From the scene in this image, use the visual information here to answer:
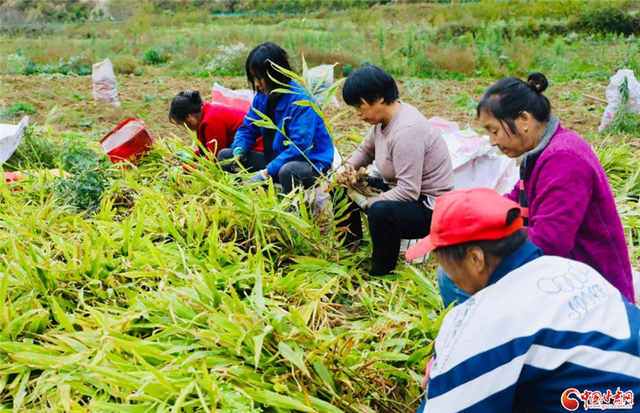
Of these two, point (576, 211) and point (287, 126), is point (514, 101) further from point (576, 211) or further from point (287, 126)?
point (287, 126)

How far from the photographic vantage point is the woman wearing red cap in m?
1.29

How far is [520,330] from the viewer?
4.22 feet

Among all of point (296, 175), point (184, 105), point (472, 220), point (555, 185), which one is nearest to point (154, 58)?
point (184, 105)

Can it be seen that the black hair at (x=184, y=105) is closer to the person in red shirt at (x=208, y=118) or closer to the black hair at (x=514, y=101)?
the person in red shirt at (x=208, y=118)

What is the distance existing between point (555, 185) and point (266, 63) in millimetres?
1850

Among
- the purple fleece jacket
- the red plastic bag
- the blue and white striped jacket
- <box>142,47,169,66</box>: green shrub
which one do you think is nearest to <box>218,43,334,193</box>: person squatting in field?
the red plastic bag

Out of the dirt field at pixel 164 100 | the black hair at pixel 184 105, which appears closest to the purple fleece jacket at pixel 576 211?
the black hair at pixel 184 105

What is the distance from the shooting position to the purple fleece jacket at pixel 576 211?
2.05 meters

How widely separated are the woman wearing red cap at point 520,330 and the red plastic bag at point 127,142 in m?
3.14

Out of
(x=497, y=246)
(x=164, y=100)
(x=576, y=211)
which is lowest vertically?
(x=164, y=100)

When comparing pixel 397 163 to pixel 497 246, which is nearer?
pixel 497 246

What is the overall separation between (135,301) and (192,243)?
23.1 inches

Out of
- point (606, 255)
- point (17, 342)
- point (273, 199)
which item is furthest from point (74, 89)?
point (606, 255)

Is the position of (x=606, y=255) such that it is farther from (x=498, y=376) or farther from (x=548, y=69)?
(x=548, y=69)
